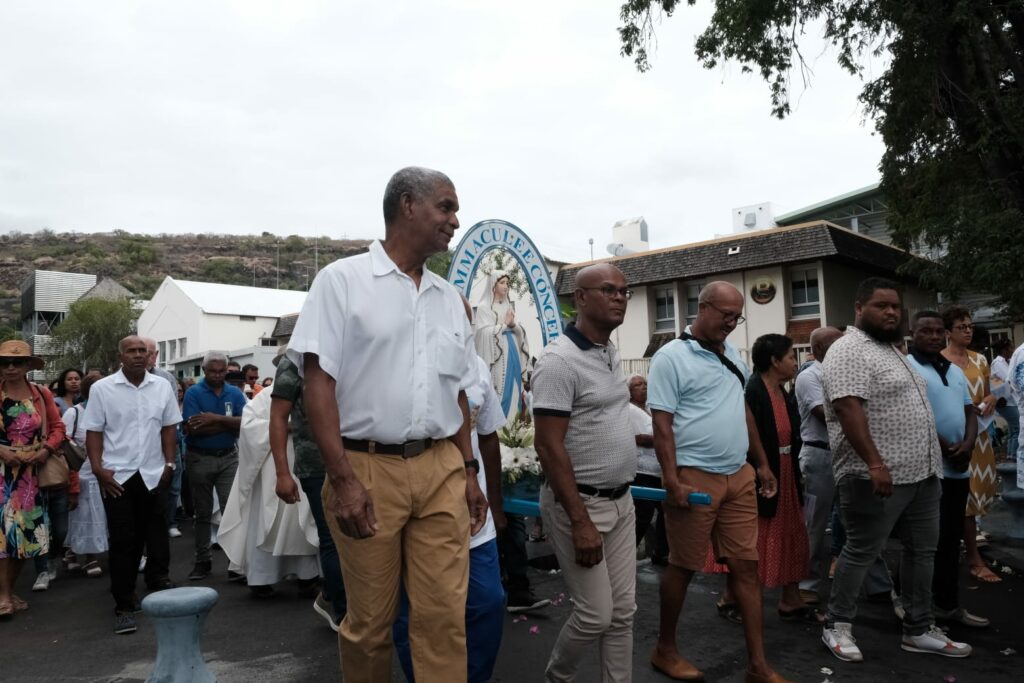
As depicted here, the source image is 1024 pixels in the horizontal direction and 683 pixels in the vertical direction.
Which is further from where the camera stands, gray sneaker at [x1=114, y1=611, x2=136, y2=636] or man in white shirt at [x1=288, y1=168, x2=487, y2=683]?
gray sneaker at [x1=114, y1=611, x2=136, y2=636]

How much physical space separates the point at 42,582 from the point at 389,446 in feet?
18.6

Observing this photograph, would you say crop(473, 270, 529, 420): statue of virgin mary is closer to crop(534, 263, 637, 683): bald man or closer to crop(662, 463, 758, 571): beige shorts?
crop(662, 463, 758, 571): beige shorts

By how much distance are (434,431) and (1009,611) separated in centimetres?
459

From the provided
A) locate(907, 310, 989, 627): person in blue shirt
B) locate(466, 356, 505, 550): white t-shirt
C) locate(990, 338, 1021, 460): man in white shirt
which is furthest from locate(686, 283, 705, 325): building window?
locate(466, 356, 505, 550): white t-shirt

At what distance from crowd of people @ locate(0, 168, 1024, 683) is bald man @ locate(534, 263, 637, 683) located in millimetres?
10

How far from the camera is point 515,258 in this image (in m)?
6.85

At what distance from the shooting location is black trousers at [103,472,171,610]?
536 centimetres

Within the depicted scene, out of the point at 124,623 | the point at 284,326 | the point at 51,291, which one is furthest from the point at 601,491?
the point at 51,291

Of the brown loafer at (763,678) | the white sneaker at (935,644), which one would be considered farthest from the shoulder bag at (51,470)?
the white sneaker at (935,644)

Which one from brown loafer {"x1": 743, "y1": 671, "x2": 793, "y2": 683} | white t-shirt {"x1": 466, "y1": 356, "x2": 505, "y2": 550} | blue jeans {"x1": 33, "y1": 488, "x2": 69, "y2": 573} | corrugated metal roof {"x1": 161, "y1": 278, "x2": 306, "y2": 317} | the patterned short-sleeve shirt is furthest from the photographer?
corrugated metal roof {"x1": 161, "y1": 278, "x2": 306, "y2": 317}

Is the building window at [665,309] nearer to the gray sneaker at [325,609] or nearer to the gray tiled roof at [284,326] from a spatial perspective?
the gray tiled roof at [284,326]

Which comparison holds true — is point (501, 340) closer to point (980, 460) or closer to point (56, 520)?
point (980, 460)

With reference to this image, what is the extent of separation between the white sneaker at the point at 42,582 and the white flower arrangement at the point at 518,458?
435 centimetres

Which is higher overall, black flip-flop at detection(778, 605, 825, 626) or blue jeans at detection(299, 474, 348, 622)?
blue jeans at detection(299, 474, 348, 622)
